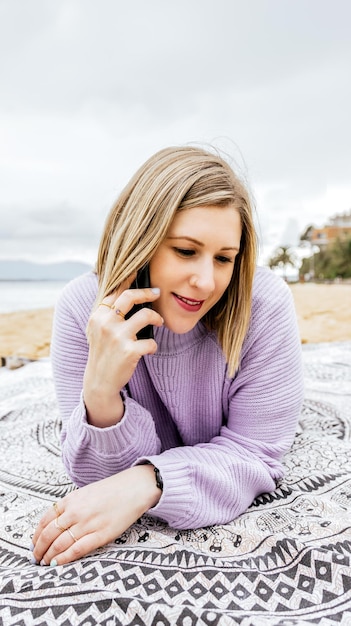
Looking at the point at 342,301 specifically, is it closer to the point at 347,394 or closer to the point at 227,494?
the point at 347,394

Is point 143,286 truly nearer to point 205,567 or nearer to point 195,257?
Result: point 195,257

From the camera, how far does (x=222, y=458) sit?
1534mm

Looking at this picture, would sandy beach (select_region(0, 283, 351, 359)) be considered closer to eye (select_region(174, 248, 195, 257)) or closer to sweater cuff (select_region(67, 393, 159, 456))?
sweater cuff (select_region(67, 393, 159, 456))

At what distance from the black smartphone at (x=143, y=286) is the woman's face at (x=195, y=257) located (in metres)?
0.03

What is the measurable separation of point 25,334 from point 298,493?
5.19 m

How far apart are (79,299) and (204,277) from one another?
2.00 feet

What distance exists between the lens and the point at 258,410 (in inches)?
66.4

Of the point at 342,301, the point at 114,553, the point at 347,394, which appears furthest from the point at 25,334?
the point at 342,301

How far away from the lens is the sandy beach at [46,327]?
5434 mm

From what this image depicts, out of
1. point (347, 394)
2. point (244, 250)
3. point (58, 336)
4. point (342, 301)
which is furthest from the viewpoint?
point (342, 301)

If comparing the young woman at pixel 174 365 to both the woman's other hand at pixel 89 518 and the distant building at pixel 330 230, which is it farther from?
the distant building at pixel 330 230

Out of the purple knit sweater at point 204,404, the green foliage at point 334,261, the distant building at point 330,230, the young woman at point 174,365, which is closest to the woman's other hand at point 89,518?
the young woman at point 174,365

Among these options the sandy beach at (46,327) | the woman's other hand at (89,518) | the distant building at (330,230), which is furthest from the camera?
the distant building at (330,230)

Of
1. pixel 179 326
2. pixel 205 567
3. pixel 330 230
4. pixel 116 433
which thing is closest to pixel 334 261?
pixel 330 230
